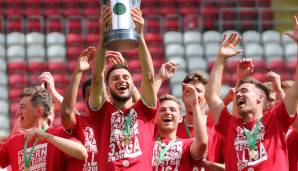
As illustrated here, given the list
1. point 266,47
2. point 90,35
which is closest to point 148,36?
point 90,35

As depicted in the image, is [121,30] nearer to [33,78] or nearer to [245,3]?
[33,78]

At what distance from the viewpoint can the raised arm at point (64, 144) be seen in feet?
21.6

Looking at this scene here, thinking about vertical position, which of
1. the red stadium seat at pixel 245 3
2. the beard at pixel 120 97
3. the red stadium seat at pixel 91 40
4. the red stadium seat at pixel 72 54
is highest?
the red stadium seat at pixel 245 3

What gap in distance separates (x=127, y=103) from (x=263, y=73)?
8.04 m

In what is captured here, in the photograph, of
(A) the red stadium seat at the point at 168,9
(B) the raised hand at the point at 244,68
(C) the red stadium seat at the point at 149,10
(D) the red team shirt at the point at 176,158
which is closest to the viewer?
(D) the red team shirt at the point at 176,158

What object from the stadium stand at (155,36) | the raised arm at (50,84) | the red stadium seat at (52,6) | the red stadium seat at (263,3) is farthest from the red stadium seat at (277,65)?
the raised arm at (50,84)

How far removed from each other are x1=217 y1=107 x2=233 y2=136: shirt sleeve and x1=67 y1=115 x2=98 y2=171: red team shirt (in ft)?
3.05

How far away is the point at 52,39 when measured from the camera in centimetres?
1502

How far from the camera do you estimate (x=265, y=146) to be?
6781 mm

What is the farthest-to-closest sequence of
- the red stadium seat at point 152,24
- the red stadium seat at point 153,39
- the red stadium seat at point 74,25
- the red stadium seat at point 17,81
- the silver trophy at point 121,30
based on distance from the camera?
the red stadium seat at point 152,24 → the red stadium seat at point 74,25 → the red stadium seat at point 153,39 → the red stadium seat at point 17,81 → the silver trophy at point 121,30

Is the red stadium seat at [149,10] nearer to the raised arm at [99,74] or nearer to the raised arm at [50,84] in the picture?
the raised arm at [50,84]

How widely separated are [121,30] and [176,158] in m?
1.35

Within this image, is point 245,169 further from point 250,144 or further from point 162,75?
point 162,75

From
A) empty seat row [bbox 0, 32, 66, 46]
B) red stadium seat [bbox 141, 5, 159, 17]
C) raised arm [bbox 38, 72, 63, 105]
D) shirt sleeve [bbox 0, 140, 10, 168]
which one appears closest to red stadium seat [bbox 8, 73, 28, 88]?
empty seat row [bbox 0, 32, 66, 46]
